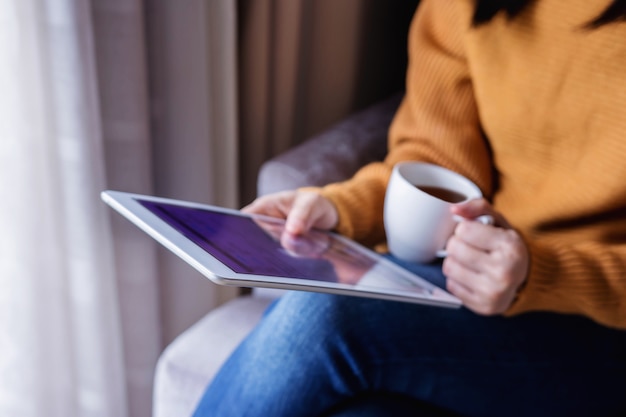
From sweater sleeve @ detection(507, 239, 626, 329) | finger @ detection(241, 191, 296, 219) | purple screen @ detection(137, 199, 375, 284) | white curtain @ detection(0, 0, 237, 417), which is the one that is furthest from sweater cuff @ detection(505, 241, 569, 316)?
white curtain @ detection(0, 0, 237, 417)

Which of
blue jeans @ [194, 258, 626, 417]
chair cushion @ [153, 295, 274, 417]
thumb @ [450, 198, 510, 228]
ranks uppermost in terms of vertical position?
thumb @ [450, 198, 510, 228]

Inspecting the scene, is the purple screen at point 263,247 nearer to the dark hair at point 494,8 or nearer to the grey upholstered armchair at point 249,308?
the grey upholstered armchair at point 249,308

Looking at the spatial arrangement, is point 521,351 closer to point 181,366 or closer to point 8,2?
point 181,366

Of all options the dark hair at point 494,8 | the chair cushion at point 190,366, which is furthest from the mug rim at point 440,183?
the chair cushion at point 190,366

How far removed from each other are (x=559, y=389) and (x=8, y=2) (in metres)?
0.74

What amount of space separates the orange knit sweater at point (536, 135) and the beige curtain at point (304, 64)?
31 cm

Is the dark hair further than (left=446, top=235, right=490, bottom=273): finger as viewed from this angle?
Yes

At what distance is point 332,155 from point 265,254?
0.43 metres

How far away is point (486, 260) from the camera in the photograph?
0.61m

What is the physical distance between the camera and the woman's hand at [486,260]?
1.99 ft

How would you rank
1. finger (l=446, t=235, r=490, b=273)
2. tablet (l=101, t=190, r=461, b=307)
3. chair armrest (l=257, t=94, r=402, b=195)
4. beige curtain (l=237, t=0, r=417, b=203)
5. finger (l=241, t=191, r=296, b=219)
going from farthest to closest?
beige curtain (l=237, t=0, r=417, b=203) → chair armrest (l=257, t=94, r=402, b=195) → finger (l=241, t=191, r=296, b=219) → finger (l=446, t=235, r=490, b=273) → tablet (l=101, t=190, r=461, b=307)

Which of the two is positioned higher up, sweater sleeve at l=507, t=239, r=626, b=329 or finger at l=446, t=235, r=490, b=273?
finger at l=446, t=235, r=490, b=273

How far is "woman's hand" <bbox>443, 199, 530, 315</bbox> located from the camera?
605 mm

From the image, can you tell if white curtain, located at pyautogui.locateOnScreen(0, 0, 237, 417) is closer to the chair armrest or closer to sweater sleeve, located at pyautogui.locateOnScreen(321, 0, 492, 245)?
the chair armrest
